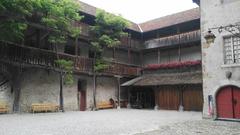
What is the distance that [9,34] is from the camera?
53.4 feet

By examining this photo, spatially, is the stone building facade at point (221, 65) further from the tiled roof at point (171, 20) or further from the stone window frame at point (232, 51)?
the tiled roof at point (171, 20)

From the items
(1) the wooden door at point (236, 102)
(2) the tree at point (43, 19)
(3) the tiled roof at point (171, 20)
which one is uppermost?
(3) the tiled roof at point (171, 20)

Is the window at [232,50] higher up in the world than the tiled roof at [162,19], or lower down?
lower down

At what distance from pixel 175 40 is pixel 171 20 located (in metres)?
2.42

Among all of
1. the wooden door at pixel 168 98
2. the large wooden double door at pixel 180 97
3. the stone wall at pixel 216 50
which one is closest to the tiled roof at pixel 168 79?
the large wooden double door at pixel 180 97

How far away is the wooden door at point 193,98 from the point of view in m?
21.7

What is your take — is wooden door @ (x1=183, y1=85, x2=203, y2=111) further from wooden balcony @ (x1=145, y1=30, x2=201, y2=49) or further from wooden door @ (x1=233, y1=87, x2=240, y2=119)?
wooden door @ (x1=233, y1=87, x2=240, y2=119)

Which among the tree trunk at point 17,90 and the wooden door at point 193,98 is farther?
the wooden door at point 193,98

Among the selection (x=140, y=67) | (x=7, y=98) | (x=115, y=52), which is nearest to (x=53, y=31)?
(x=7, y=98)

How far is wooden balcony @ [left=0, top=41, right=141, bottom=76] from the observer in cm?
1698

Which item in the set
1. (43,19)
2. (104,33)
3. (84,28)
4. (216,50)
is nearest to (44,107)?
(43,19)

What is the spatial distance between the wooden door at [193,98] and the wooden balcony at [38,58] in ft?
20.6

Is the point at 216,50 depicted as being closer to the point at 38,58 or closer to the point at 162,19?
the point at 38,58

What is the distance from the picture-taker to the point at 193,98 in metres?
A: 22.0
